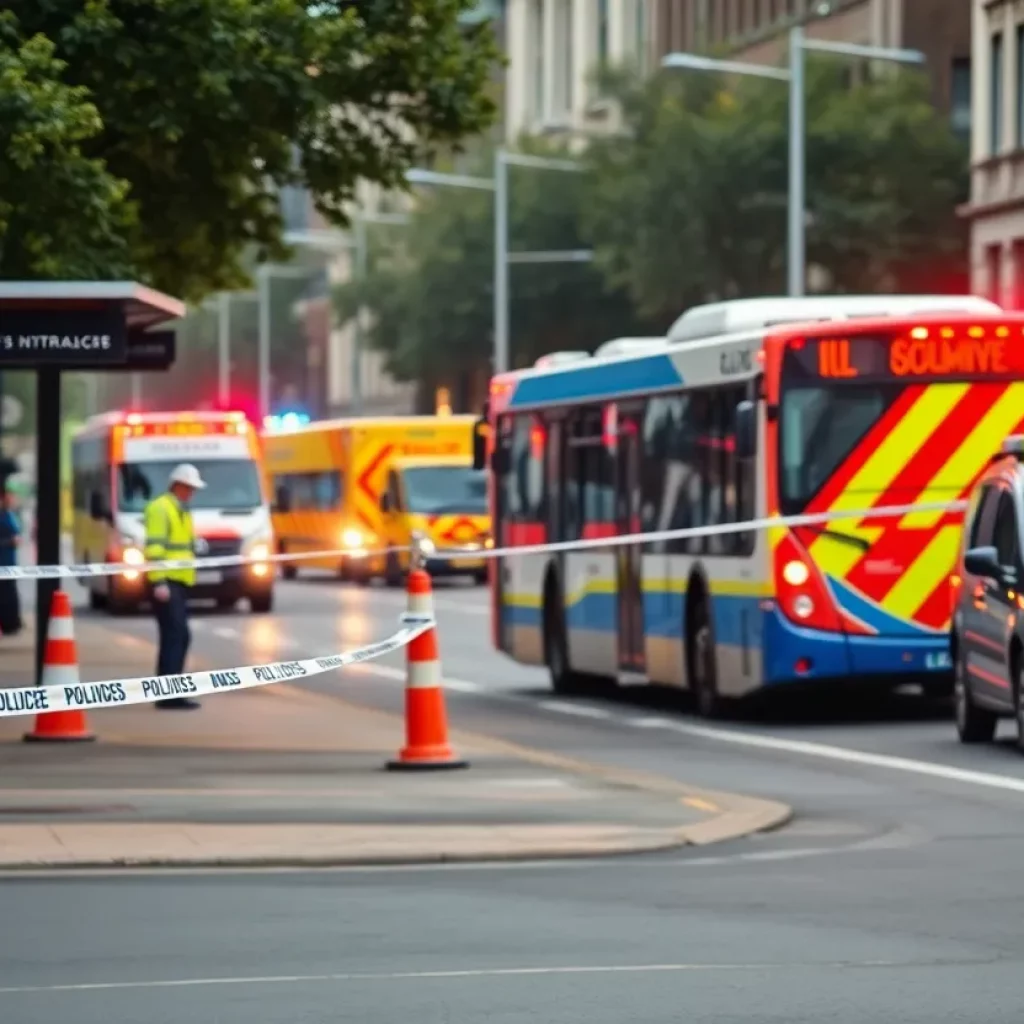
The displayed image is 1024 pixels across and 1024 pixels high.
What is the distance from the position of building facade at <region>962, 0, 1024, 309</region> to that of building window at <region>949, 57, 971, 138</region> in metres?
5.13

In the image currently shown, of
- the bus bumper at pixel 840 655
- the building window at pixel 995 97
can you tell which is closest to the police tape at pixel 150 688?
the bus bumper at pixel 840 655

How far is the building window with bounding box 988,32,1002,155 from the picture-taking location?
6831 cm

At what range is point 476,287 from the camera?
84.4 metres

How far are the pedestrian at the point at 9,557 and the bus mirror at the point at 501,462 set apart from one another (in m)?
10.9

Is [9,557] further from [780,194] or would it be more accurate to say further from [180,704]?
[780,194]

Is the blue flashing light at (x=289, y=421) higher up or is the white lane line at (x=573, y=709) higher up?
the blue flashing light at (x=289, y=421)

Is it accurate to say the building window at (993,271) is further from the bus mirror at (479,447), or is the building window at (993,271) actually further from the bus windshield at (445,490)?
the bus mirror at (479,447)

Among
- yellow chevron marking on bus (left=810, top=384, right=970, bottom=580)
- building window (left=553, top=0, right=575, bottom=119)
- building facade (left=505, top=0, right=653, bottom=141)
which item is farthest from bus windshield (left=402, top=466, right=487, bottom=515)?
building window (left=553, top=0, right=575, bottom=119)

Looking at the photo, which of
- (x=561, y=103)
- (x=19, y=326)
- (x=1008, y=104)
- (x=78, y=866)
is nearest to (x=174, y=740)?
(x=19, y=326)

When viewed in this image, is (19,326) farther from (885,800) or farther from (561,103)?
(561,103)

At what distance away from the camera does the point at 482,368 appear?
308 ft

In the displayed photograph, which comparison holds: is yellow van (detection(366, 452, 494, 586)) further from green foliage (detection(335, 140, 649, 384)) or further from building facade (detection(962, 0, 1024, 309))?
green foliage (detection(335, 140, 649, 384))

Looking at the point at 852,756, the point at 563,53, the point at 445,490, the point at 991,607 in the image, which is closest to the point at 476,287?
the point at 563,53

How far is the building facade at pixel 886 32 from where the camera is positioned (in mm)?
74562
